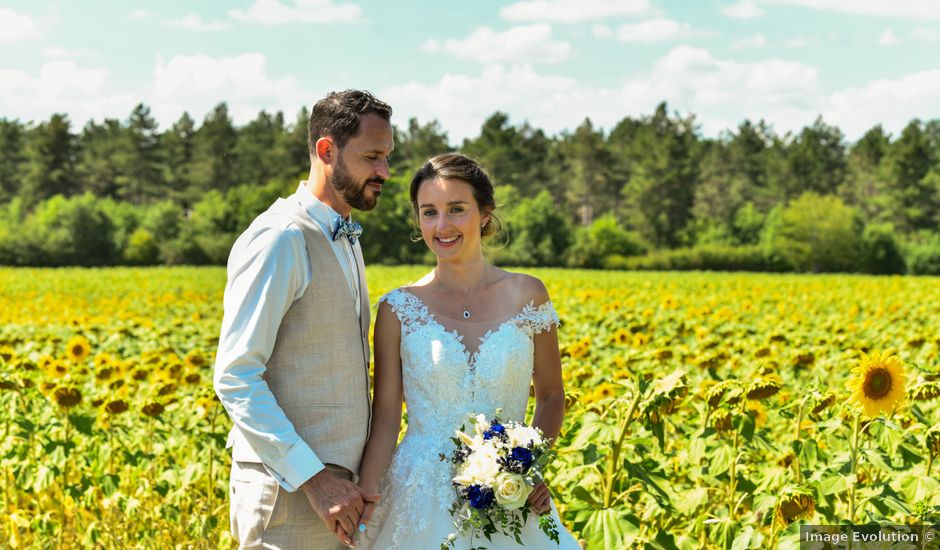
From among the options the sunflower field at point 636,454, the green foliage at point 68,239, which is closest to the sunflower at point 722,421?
the sunflower field at point 636,454

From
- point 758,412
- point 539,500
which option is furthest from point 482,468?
point 758,412

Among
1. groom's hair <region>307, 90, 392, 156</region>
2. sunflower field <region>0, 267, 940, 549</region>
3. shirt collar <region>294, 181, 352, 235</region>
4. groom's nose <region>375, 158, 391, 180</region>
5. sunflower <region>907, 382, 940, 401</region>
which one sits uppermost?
groom's hair <region>307, 90, 392, 156</region>

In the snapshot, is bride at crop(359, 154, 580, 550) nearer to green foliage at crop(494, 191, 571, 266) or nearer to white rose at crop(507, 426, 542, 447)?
white rose at crop(507, 426, 542, 447)

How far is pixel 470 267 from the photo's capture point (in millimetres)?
2756

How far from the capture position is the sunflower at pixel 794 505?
8.98 feet

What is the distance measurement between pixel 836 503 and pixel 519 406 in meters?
1.42

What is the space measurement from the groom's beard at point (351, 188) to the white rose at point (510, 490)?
71cm

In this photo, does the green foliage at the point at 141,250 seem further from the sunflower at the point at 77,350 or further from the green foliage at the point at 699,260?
the sunflower at the point at 77,350

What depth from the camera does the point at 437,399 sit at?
8.83 feet

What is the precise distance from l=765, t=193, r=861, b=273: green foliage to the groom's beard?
4794 centimetres

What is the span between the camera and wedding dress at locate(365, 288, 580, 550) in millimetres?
2611

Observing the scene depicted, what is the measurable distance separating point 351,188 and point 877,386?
5.52 feet

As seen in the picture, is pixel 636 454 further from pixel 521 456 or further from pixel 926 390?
pixel 521 456

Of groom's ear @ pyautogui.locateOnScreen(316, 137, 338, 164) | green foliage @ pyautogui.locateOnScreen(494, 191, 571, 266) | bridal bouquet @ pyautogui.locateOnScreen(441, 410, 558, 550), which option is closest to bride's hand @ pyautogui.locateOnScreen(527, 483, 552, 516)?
bridal bouquet @ pyautogui.locateOnScreen(441, 410, 558, 550)
